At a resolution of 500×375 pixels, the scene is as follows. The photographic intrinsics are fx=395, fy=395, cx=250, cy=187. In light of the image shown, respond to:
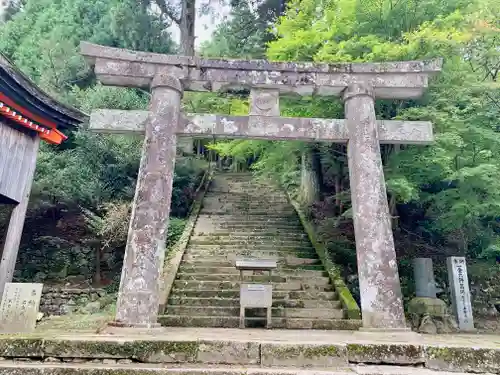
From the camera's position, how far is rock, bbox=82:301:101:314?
9.48m

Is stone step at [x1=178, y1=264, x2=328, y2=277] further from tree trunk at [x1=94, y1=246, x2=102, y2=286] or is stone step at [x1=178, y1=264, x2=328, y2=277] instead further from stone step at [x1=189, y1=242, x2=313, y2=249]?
tree trunk at [x1=94, y1=246, x2=102, y2=286]

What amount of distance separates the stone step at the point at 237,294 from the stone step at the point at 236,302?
0.19 meters

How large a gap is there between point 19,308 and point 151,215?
7.36 ft

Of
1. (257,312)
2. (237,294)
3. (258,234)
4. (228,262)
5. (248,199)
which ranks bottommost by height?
(257,312)

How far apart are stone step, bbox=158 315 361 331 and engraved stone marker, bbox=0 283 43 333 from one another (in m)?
2.24

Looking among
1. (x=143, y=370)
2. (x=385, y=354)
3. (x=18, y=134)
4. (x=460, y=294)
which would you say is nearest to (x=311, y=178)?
(x=460, y=294)

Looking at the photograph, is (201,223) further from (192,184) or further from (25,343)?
Result: (25,343)

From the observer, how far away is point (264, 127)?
276 inches

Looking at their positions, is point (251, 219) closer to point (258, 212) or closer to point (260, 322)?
point (258, 212)

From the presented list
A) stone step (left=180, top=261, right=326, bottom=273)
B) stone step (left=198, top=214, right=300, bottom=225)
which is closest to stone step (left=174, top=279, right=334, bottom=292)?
stone step (left=180, top=261, right=326, bottom=273)

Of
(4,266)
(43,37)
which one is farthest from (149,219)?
(43,37)

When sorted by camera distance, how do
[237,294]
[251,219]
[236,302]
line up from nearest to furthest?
1. [236,302]
2. [237,294]
3. [251,219]

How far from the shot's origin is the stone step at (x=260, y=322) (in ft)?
23.8

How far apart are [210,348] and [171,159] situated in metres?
3.58
